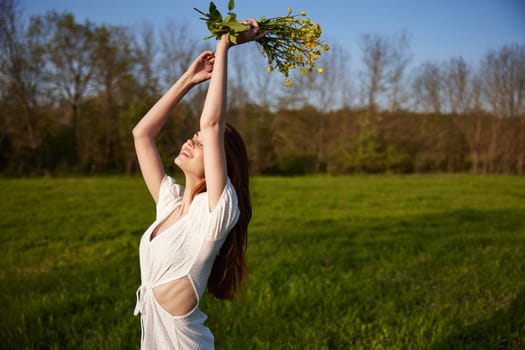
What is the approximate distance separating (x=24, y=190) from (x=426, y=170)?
80.6 feet

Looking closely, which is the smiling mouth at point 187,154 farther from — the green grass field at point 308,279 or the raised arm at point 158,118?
the green grass field at point 308,279

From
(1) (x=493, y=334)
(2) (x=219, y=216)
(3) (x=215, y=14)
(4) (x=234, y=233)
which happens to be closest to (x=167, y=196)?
(4) (x=234, y=233)

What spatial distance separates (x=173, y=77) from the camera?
26.3 m

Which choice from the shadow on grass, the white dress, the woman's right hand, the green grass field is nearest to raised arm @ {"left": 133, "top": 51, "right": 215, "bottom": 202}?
the woman's right hand

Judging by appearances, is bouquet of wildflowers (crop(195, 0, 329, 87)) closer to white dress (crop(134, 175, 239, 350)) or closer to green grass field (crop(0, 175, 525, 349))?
white dress (crop(134, 175, 239, 350))

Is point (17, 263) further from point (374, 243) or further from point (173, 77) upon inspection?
point (173, 77)

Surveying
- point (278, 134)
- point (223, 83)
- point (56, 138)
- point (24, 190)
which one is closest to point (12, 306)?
point (223, 83)

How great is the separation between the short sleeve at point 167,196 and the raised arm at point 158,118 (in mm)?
72

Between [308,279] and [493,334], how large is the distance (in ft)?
7.32

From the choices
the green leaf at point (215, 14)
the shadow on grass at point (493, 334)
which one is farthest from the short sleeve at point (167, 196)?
the shadow on grass at point (493, 334)

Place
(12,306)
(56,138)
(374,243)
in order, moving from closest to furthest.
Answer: (12,306) → (374,243) → (56,138)

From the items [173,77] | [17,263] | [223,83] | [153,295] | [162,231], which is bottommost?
[17,263]

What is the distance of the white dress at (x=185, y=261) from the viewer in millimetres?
2002

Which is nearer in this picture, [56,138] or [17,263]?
[17,263]
